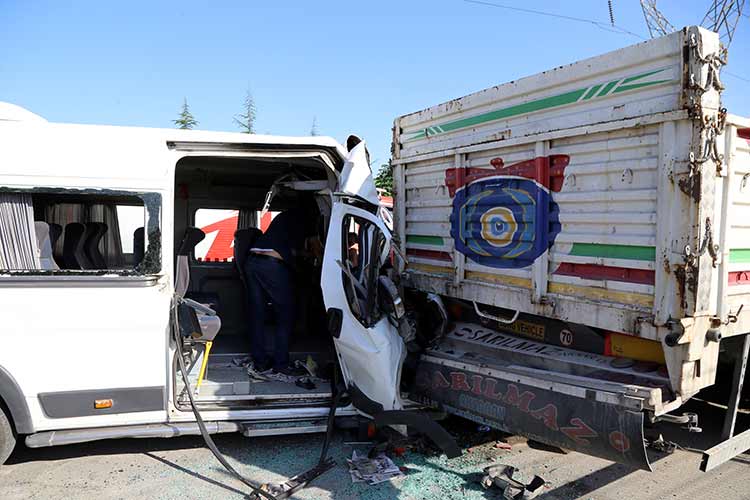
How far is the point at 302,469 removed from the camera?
3832 millimetres

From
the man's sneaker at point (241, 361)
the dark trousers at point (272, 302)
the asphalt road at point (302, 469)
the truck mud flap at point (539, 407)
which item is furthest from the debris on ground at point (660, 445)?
the man's sneaker at point (241, 361)

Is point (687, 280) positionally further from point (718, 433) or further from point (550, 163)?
point (718, 433)

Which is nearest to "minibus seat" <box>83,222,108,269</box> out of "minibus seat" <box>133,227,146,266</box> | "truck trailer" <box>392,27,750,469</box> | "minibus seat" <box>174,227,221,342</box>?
"minibus seat" <box>133,227,146,266</box>

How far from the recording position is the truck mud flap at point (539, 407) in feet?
9.26

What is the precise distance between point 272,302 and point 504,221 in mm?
2484

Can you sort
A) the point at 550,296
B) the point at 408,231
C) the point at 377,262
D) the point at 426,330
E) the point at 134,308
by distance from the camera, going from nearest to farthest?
the point at 550,296, the point at 134,308, the point at 377,262, the point at 426,330, the point at 408,231

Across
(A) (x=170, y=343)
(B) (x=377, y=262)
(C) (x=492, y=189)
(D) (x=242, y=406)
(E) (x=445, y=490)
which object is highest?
(C) (x=492, y=189)

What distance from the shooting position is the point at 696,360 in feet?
9.36

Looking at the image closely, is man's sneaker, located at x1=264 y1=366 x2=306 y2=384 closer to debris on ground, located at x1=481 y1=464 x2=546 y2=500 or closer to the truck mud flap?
the truck mud flap

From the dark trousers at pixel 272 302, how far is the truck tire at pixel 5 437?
202 cm

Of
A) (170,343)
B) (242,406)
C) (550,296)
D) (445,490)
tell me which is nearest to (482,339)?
(550,296)

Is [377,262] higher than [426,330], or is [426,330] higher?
[377,262]

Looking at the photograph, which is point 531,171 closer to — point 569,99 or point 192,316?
point 569,99

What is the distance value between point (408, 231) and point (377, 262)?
3.27 feet
